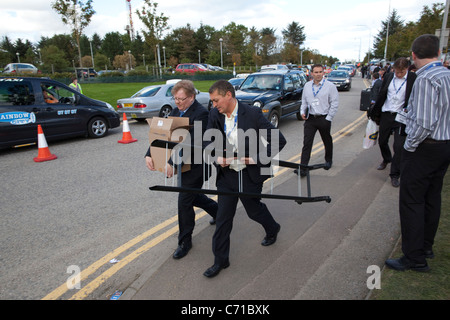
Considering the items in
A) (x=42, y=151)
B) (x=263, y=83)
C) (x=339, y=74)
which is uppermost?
(x=339, y=74)

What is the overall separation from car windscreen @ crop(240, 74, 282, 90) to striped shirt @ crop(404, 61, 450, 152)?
8366mm

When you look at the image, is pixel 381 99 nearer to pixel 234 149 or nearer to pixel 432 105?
pixel 432 105

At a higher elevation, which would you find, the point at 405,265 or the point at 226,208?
the point at 226,208

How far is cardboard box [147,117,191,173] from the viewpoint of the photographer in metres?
3.02

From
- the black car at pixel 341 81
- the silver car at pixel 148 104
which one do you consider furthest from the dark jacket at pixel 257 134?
the black car at pixel 341 81

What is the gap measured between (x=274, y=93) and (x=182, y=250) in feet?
26.4

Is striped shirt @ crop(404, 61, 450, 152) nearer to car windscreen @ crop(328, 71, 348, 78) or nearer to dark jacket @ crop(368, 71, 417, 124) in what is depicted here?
dark jacket @ crop(368, 71, 417, 124)

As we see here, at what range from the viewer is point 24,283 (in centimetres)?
315

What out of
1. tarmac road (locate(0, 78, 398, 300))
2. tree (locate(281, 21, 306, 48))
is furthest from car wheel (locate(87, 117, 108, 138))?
tree (locate(281, 21, 306, 48))

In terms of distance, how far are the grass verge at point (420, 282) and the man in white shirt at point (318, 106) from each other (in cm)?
286

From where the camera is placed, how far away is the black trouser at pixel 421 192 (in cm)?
272

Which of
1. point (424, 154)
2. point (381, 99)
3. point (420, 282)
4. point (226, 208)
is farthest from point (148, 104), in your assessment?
point (420, 282)

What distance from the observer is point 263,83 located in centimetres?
1111
